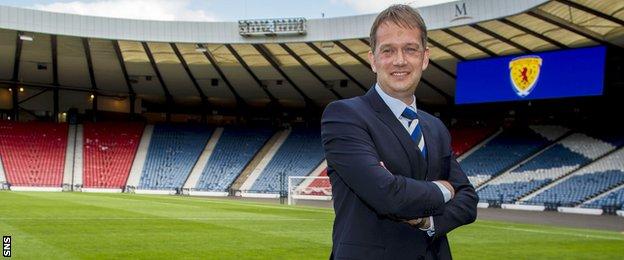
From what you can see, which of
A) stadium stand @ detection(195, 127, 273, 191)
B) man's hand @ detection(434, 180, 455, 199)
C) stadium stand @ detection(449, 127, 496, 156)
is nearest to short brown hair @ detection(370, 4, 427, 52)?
man's hand @ detection(434, 180, 455, 199)

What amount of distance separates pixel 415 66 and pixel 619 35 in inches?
1392

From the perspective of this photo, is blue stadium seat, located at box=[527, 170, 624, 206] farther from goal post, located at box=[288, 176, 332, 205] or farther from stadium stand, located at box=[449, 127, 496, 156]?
goal post, located at box=[288, 176, 332, 205]

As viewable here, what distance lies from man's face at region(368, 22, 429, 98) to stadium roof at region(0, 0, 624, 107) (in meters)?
28.2

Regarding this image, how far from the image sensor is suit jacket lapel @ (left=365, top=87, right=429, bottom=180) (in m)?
2.97

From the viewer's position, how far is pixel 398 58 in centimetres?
302

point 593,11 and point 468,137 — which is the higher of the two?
point 593,11

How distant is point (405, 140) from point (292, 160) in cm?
5098

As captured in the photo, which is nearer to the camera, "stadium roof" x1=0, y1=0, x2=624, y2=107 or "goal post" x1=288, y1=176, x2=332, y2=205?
"stadium roof" x1=0, y1=0, x2=624, y2=107

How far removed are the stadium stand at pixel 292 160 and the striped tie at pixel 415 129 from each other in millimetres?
45028

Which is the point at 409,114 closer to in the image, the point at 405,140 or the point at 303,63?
the point at 405,140

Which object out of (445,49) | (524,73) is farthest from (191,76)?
(524,73)

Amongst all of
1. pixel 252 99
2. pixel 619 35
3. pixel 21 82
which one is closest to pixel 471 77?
pixel 619 35

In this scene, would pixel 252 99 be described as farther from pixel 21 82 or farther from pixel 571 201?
pixel 571 201

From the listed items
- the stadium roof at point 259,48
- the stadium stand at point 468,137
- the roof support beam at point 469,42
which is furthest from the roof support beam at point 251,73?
the stadium stand at point 468,137
